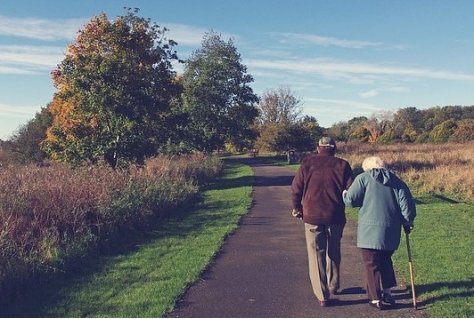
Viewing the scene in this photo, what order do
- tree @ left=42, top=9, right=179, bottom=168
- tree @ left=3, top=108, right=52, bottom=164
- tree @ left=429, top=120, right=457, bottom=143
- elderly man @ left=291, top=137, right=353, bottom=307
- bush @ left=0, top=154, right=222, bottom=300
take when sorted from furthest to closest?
tree @ left=429, top=120, right=457, bottom=143 < tree @ left=3, top=108, right=52, bottom=164 < tree @ left=42, top=9, right=179, bottom=168 < bush @ left=0, top=154, right=222, bottom=300 < elderly man @ left=291, top=137, right=353, bottom=307

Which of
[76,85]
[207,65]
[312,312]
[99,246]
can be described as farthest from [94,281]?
[207,65]

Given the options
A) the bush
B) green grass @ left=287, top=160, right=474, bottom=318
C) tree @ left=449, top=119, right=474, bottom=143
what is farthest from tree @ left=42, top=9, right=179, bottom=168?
tree @ left=449, top=119, right=474, bottom=143

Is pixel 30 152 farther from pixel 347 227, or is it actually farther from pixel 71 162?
pixel 347 227

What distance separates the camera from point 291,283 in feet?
23.4

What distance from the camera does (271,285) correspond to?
23.0 ft

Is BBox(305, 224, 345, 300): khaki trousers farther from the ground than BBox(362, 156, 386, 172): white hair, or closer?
closer

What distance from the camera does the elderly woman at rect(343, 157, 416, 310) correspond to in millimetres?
5961

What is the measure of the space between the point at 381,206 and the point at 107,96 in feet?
50.6

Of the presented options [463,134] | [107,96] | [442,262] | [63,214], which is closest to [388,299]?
[442,262]

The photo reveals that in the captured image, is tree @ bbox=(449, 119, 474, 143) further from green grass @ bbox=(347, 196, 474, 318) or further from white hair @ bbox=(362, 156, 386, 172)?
white hair @ bbox=(362, 156, 386, 172)

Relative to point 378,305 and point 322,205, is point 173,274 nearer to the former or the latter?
point 322,205

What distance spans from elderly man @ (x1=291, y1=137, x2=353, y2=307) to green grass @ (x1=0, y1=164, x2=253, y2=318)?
1.85m

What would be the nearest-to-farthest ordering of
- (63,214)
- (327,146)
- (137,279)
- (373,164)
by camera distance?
(373,164) → (327,146) → (137,279) → (63,214)

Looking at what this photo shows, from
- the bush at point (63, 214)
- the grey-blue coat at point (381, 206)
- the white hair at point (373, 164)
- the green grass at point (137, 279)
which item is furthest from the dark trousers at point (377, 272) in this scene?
the bush at point (63, 214)
